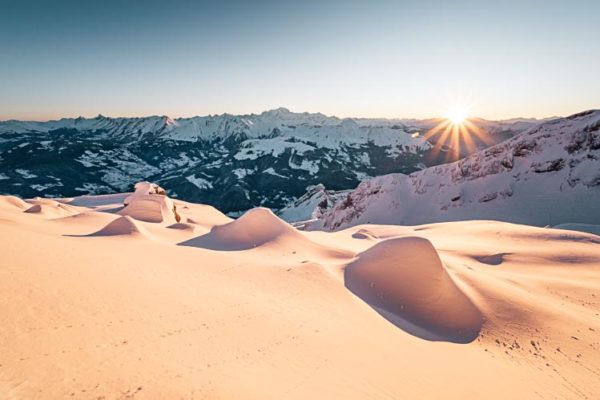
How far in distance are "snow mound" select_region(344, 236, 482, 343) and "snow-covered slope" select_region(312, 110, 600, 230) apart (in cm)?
4143

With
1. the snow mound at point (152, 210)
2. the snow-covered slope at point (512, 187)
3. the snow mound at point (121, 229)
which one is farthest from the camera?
the snow-covered slope at point (512, 187)

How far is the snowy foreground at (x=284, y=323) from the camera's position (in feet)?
22.7

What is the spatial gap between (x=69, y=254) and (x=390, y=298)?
51.5 feet

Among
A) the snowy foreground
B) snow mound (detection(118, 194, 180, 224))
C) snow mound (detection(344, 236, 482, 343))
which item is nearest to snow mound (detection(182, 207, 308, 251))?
the snowy foreground

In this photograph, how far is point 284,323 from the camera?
1076 centimetres

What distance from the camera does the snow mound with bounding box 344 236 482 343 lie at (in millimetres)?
13547

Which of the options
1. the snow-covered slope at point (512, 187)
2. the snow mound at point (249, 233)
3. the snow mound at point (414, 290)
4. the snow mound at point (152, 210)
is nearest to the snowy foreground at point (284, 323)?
the snow mound at point (414, 290)

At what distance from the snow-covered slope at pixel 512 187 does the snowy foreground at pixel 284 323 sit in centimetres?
3249

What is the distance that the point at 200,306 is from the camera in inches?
423

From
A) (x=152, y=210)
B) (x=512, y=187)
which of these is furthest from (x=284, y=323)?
(x=512, y=187)

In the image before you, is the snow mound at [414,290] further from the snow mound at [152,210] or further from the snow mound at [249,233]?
the snow mound at [152,210]

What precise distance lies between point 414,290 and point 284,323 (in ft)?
26.6

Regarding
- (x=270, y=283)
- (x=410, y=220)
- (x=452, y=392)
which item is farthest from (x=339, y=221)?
(x=452, y=392)

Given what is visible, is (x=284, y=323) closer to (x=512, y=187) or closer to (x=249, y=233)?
(x=249, y=233)
